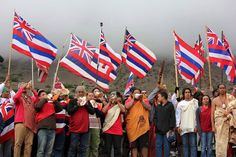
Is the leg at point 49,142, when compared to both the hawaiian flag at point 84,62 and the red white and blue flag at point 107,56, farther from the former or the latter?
the red white and blue flag at point 107,56

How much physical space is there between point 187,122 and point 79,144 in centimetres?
288

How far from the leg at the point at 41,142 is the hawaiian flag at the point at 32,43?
255 centimetres

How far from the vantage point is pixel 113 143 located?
12.1 m

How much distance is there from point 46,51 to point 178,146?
458 cm

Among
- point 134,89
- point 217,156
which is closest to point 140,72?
point 134,89

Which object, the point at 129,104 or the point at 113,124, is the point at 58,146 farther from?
the point at 129,104

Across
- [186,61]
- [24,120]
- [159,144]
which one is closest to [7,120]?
[24,120]

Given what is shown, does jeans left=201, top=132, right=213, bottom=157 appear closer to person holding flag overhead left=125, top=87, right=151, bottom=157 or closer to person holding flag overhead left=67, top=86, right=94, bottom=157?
person holding flag overhead left=125, top=87, right=151, bottom=157

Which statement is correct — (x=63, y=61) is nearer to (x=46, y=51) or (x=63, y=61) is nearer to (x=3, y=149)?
(x=46, y=51)

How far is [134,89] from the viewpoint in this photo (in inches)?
491

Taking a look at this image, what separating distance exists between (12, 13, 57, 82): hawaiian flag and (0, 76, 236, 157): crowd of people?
153cm

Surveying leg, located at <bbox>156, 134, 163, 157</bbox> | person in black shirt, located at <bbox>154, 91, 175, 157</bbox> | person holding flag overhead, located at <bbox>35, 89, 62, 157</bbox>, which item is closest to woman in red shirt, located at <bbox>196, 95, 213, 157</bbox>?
person in black shirt, located at <bbox>154, 91, 175, 157</bbox>

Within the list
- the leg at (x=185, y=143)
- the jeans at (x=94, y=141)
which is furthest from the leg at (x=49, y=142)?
the leg at (x=185, y=143)

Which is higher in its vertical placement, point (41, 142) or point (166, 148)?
point (41, 142)
